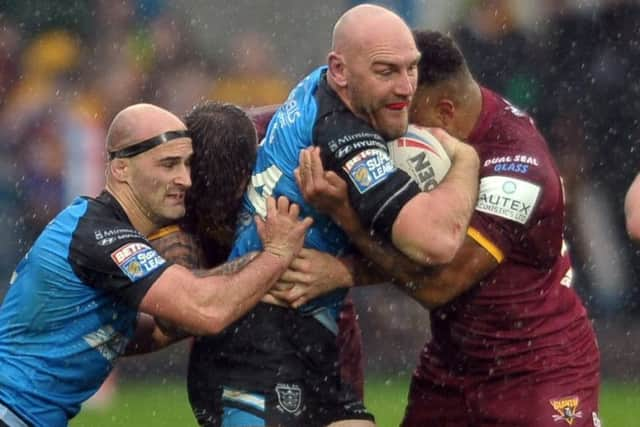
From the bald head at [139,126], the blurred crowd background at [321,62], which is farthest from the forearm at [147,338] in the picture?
the blurred crowd background at [321,62]

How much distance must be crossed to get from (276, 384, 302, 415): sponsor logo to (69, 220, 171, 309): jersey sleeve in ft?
2.20

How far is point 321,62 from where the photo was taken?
14.0 m

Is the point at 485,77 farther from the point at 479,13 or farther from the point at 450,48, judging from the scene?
the point at 450,48

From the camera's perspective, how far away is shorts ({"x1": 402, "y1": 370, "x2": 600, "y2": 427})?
7.44 m

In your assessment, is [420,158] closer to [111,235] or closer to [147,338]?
[111,235]

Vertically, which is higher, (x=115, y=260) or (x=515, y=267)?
(x=115, y=260)

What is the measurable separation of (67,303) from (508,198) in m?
1.86

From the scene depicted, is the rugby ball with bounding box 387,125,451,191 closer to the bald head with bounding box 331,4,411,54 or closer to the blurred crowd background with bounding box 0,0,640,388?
the bald head with bounding box 331,4,411,54

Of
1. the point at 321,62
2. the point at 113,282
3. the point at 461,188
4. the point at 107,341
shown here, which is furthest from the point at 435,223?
the point at 321,62

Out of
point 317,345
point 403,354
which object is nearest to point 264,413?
point 317,345

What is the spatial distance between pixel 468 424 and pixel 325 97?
1.64 meters

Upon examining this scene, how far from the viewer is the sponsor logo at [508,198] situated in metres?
7.34

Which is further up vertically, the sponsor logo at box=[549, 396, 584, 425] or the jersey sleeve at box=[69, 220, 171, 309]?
the jersey sleeve at box=[69, 220, 171, 309]

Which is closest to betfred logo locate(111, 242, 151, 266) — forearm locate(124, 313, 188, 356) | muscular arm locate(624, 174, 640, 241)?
forearm locate(124, 313, 188, 356)
